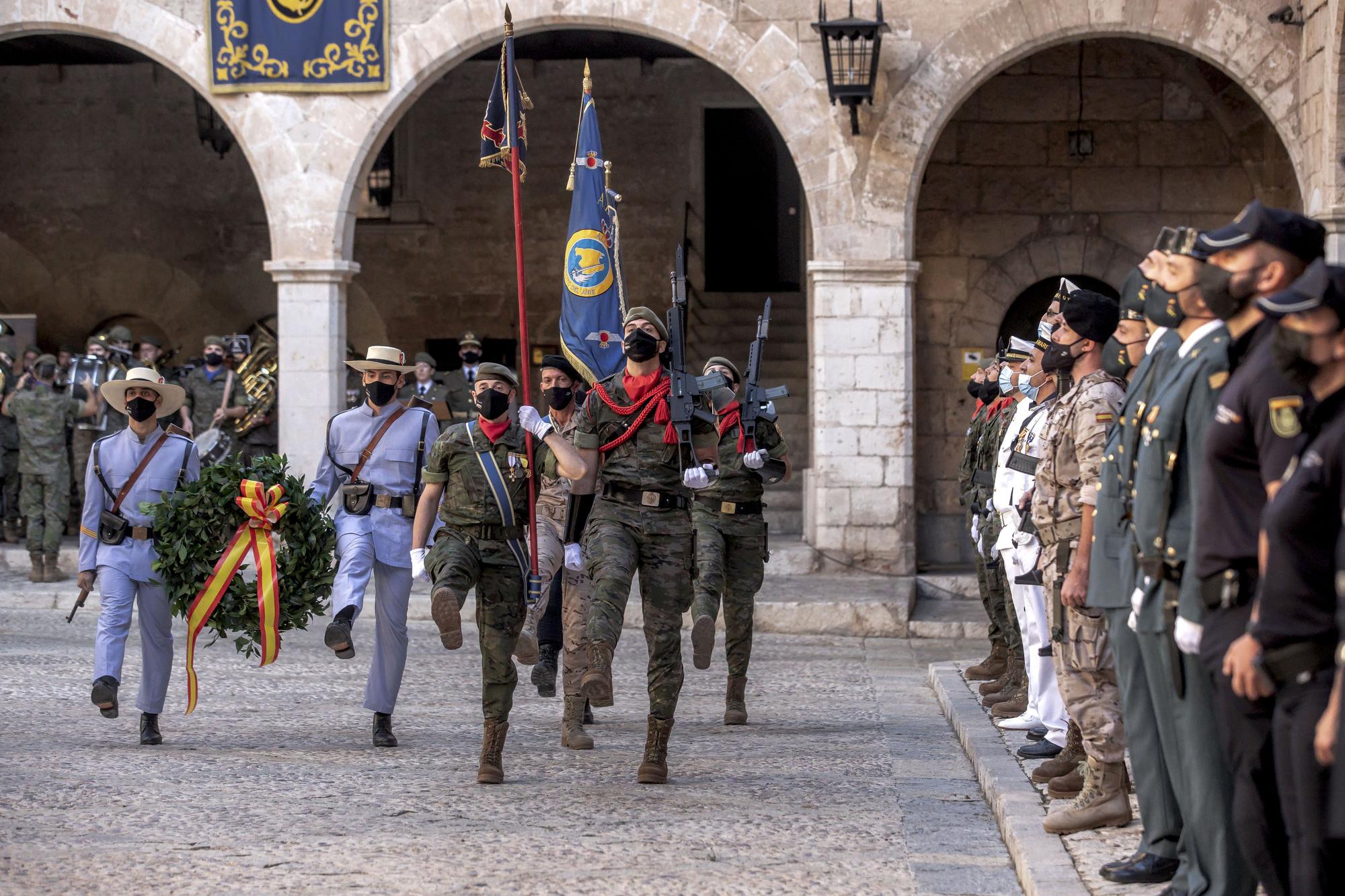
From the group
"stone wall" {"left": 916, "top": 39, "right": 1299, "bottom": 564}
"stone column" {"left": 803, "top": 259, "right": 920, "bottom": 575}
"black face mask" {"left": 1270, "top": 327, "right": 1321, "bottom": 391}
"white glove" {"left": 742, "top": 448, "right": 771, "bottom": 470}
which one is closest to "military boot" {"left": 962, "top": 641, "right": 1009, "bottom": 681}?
"white glove" {"left": 742, "top": 448, "right": 771, "bottom": 470}

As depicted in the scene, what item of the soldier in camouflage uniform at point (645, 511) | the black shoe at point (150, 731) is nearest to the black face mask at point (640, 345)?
the soldier in camouflage uniform at point (645, 511)

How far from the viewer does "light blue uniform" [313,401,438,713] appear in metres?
7.97

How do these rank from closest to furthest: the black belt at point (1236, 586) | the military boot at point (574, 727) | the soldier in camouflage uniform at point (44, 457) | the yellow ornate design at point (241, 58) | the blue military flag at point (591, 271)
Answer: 1. the black belt at point (1236, 586)
2. the military boot at point (574, 727)
3. the blue military flag at point (591, 271)
4. the yellow ornate design at point (241, 58)
5. the soldier in camouflage uniform at point (44, 457)

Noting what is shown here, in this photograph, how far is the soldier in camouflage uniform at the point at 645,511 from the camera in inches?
274

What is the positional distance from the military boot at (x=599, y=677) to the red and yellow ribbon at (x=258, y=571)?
6.66 feet

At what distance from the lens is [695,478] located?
6.95m

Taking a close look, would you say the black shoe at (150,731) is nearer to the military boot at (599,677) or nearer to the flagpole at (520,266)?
the flagpole at (520,266)

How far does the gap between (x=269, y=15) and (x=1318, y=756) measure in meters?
12.7

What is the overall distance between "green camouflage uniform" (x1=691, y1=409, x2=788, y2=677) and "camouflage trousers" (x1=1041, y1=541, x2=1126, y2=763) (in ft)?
10.0

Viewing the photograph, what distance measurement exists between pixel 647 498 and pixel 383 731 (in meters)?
1.83

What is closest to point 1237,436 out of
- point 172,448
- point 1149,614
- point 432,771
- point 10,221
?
point 1149,614

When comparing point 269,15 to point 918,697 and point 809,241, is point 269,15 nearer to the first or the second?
point 809,241

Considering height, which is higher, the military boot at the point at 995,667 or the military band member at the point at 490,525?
the military band member at the point at 490,525

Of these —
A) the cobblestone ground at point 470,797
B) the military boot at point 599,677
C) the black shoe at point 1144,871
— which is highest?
the military boot at point 599,677
